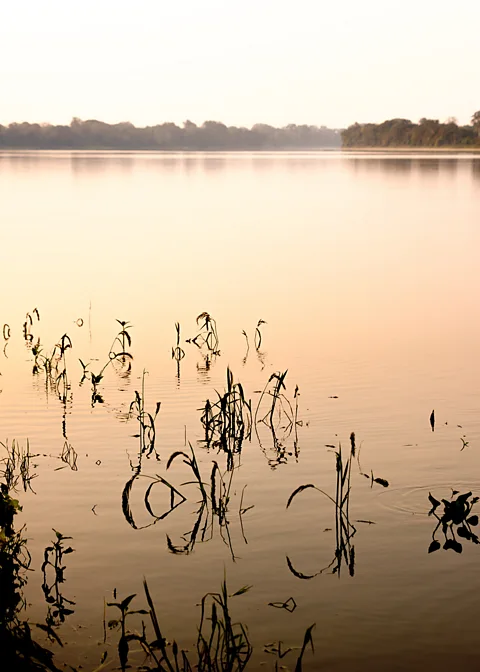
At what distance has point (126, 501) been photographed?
845cm

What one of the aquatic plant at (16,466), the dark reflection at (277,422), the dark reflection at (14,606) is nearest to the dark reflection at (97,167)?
the dark reflection at (277,422)

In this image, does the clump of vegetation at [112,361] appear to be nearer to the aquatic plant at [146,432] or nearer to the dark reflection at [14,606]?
the aquatic plant at [146,432]

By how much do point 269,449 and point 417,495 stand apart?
1830mm

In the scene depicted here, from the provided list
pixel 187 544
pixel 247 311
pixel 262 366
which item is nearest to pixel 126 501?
pixel 187 544

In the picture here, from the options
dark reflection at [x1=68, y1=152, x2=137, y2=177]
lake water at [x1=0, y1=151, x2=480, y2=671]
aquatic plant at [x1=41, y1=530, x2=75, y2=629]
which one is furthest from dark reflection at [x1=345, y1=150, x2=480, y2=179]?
aquatic plant at [x1=41, y1=530, x2=75, y2=629]

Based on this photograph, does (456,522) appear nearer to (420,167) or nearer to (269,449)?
(269,449)

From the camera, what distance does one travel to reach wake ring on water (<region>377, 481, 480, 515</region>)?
27.7 feet

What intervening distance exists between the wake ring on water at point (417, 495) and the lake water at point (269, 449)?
0.02m

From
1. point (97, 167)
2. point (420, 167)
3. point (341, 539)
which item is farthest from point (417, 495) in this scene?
point (97, 167)

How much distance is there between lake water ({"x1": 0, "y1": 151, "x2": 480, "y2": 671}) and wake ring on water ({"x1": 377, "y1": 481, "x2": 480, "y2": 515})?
2 centimetres

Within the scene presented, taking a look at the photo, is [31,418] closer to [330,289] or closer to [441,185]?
[330,289]

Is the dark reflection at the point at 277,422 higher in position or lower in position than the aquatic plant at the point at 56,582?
higher

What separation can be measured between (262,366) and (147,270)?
11.4m

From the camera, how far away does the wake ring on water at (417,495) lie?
8438 mm
